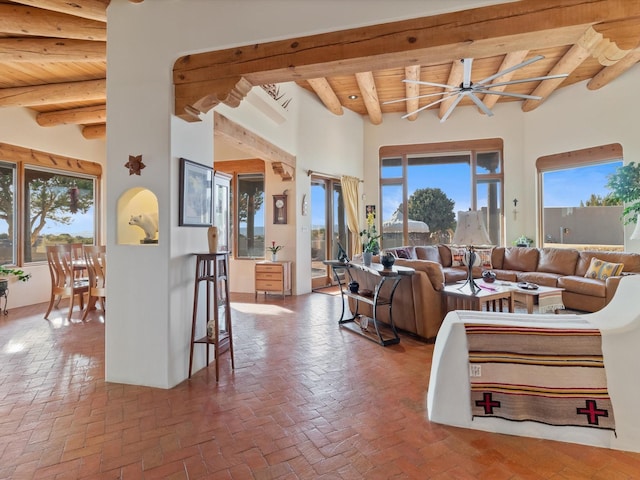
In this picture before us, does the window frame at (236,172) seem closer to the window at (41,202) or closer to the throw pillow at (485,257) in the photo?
the window at (41,202)

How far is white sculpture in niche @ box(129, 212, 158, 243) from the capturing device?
2934mm

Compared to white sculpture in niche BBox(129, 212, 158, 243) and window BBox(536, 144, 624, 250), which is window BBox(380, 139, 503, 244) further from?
white sculpture in niche BBox(129, 212, 158, 243)

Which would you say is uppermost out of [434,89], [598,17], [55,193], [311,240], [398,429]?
[434,89]

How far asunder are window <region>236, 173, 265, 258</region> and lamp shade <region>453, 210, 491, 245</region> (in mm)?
4250

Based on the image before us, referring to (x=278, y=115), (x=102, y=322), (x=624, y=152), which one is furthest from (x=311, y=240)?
(x=624, y=152)

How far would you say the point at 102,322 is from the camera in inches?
181

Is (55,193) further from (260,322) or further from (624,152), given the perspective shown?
Answer: (624,152)

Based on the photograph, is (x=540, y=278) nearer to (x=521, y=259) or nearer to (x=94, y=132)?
(x=521, y=259)

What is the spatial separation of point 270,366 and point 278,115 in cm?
410

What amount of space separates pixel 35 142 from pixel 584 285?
29.4 feet

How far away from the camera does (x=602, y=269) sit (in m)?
5.01


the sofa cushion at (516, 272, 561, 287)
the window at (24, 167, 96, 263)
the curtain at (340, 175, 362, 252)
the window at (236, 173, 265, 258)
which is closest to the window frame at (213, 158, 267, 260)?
the window at (236, 173, 265, 258)

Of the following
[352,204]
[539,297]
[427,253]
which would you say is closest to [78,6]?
[539,297]

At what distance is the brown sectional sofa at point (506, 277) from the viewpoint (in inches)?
148
